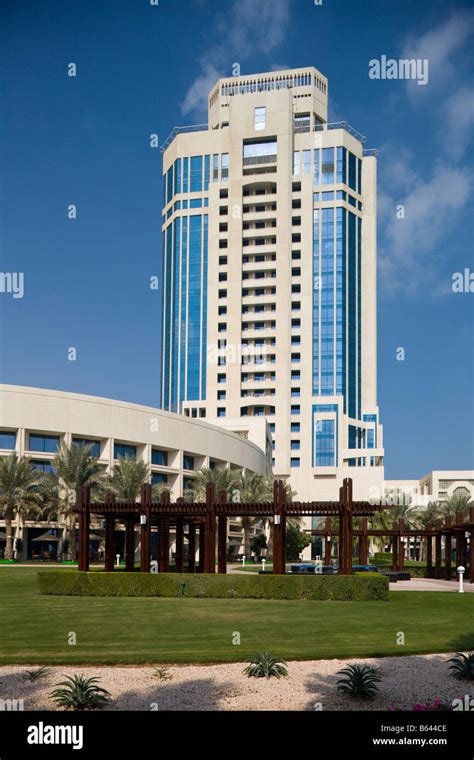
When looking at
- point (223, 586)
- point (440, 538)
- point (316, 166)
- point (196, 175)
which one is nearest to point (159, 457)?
point (440, 538)

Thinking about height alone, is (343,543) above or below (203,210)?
below

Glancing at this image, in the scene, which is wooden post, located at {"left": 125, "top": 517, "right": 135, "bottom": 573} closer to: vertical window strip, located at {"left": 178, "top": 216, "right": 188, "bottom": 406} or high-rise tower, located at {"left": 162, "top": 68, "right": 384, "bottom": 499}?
high-rise tower, located at {"left": 162, "top": 68, "right": 384, "bottom": 499}

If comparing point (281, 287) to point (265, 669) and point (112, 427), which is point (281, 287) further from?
point (265, 669)

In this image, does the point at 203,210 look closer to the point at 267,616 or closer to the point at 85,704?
the point at 267,616

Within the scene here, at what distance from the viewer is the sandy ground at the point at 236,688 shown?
12.7m

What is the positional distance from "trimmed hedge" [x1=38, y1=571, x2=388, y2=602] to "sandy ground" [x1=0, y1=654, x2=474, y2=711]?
15.9 metres

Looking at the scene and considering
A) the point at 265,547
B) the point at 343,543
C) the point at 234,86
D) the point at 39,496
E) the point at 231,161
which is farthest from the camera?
Result: the point at 234,86

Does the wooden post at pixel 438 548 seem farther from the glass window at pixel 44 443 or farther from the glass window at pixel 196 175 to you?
the glass window at pixel 196 175

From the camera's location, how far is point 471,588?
1756 inches

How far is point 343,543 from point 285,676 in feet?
76.5

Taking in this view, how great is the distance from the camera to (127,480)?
252 ft

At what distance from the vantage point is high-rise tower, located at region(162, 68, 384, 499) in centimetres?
13675

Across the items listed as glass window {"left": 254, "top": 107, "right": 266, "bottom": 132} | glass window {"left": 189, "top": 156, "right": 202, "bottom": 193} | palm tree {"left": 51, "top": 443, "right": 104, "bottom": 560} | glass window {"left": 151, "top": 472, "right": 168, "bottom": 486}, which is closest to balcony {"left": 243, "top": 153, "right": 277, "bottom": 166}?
glass window {"left": 254, "top": 107, "right": 266, "bottom": 132}

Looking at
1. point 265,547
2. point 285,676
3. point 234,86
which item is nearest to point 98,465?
point 265,547
